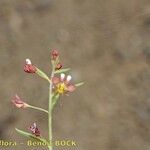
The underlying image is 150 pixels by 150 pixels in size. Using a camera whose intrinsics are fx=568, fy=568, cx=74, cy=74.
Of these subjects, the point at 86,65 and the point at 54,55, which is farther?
the point at 86,65

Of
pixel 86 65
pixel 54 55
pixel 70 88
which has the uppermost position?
pixel 86 65

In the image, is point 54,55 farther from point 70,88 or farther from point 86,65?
point 86,65

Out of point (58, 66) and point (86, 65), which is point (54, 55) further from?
point (86, 65)

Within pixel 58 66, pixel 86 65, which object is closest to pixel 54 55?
pixel 58 66

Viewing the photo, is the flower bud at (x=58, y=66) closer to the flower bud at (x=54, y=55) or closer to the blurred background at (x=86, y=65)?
the flower bud at (x=54, y=55)

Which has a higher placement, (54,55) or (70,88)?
(54,55)

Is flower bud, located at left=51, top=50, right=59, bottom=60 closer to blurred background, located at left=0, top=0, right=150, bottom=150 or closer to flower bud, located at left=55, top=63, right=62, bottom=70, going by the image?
flower bud, located at left=55, top=63, right=62, bottom=70

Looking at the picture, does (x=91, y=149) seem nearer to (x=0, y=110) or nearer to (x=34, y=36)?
(x=0, y=110)

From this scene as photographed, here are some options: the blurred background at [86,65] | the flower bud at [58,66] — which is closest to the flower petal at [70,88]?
the flower bud at [58,66]

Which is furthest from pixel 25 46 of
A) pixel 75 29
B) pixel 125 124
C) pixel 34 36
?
pixel 125 124
